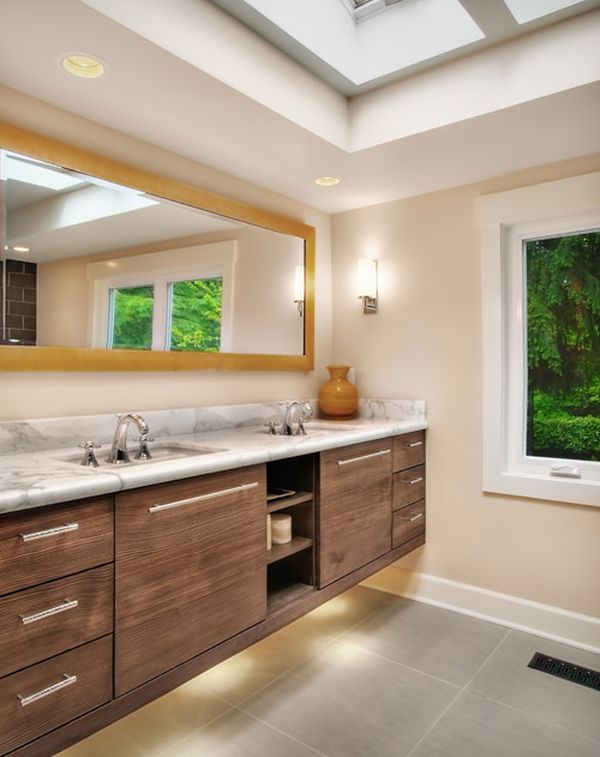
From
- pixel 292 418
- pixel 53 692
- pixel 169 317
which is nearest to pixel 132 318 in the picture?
pixel 169 317

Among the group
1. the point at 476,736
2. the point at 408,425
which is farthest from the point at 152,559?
the point at 408,425

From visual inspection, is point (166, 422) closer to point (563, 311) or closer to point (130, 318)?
point (130, 318)

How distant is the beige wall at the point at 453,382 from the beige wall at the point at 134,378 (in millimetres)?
381

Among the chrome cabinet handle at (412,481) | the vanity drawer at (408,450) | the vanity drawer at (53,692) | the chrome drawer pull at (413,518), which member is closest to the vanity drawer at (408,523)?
the chrome drawer pull at (413,518)

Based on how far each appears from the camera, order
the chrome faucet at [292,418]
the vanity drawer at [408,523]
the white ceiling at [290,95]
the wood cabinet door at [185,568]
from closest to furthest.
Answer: the wood cabinet door at [185,568] < the white ceiling at [290,95] < the chrome faucet at [292,418] < the vanity drawer at [408,523]

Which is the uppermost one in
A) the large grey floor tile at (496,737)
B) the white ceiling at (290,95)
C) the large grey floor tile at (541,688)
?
the white ceiling at (290,95)

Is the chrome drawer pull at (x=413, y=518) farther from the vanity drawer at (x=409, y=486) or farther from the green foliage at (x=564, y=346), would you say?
the green foliage at (x=564, y=346)

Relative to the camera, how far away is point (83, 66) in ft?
5.50

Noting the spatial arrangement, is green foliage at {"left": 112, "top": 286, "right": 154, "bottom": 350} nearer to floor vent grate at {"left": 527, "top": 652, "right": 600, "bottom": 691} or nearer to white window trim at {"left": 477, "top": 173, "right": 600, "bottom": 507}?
white window trim at {"left": 477, "top": 173, "right": 600, "bottom": 507}

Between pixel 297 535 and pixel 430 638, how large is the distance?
87 centimetres

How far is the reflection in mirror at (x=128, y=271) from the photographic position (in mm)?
1814

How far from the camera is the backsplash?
1819 mm

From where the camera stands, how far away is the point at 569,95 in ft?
6.10

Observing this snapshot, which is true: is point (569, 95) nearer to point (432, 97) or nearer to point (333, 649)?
point (432, 97)
